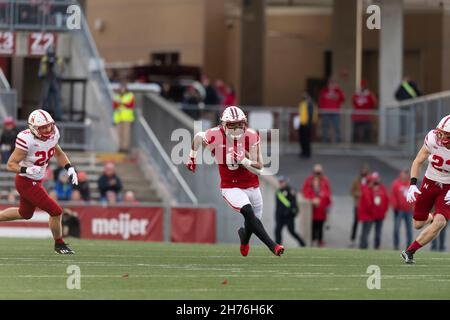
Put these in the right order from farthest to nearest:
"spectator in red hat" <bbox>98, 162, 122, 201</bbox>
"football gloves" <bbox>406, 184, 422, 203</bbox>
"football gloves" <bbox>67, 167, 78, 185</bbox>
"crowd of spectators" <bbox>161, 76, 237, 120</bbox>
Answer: "crowd of spectators" <bbox>161, 76, 237, 120</bbox> < "spectator in red hat" <bbox>98, 162, 122, 201</bbox> < "football gloves" <bbox>67, 167, 78, 185</bbox> < "football gloves" <bbox>406, 184, 422, 203</bbox>

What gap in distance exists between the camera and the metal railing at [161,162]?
32.0 metres

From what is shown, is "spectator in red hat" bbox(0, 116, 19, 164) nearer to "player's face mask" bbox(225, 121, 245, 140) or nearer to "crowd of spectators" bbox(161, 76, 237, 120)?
"crowd of spectators" bbox(161, 76, 237, 120)

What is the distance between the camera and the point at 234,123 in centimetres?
1784

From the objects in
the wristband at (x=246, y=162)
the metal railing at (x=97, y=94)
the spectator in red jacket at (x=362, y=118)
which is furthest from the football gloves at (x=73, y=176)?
the spectator in red jacket at (x=362, y=118)

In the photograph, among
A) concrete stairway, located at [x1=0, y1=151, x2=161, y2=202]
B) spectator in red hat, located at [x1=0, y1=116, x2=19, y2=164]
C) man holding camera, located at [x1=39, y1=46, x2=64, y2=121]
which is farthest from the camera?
man holding camera, located at [x1=39, y1=46, x2=64, y2=121]

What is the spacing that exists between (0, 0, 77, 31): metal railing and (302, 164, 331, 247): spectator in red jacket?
917 centimetres

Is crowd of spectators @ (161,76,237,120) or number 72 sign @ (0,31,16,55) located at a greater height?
number 72 sign @ (0,31,16,55)

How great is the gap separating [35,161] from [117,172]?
16957mm

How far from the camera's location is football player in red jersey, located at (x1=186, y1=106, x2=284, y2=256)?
17812 mm

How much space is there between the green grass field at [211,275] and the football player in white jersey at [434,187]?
513 mm

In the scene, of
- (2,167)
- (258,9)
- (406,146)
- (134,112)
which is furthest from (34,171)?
(258,9)

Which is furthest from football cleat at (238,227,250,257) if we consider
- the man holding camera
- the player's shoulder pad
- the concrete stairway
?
the man holding camera

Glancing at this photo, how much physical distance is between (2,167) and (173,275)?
1725cm

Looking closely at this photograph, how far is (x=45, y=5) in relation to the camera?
3719cm
